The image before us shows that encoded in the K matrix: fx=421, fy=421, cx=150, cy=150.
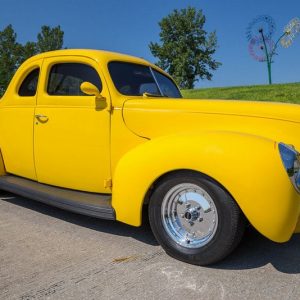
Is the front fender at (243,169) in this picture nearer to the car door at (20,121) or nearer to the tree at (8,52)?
the car door at (20,121)

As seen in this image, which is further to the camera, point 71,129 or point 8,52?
point 8,52

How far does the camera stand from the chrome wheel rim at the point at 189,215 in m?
3.30

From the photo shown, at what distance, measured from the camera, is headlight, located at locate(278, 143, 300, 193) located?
2.95 m

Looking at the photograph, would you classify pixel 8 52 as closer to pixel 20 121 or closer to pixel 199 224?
pixel 20 121

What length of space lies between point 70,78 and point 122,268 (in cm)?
217

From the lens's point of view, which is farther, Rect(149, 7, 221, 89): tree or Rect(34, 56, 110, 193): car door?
Rect(149, 7, 221, 89): tree

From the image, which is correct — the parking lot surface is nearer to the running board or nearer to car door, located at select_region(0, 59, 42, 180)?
the running board

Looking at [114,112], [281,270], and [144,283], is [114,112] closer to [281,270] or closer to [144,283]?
[144,283]

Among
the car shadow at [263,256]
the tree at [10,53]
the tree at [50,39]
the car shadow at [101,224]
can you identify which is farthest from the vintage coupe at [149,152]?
the tree at [50,39]

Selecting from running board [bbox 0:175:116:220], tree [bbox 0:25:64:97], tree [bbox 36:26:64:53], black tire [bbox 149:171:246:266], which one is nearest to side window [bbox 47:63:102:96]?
running board [bbox 0:175:116:220]

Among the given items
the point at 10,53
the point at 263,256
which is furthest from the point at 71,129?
the point at 10,53

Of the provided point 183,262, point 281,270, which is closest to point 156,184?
point 183,262

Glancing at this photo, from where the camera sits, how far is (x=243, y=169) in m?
2.98

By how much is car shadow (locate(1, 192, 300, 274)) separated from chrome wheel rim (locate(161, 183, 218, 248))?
0.28m
